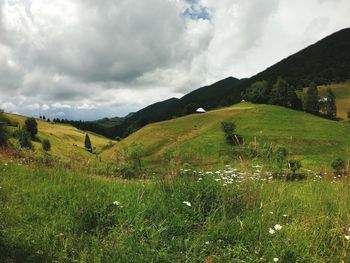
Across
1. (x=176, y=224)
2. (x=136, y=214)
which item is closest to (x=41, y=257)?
(x=136, y=214)

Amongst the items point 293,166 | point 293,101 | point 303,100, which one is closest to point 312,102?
point 303,100

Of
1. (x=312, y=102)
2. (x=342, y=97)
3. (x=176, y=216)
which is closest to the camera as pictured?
(x=176, y=216)

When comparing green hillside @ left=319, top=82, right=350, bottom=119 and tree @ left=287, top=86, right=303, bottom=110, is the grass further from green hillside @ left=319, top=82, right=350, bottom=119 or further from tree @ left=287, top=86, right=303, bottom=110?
green hillside @ left=319, top=82, right=350, bottom=119

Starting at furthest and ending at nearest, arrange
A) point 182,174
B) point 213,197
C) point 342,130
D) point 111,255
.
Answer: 1. point 342,130
2. point 182,174
3. point 213,197
4. point 111,255

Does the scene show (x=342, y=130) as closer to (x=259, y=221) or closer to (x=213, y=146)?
(x=213, y=146)

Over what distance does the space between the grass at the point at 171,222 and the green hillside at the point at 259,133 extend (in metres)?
72.6

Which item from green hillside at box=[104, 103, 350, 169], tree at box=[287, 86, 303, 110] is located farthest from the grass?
tree at box=[287, 86, 303, 110]

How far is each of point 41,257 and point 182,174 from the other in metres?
3.36

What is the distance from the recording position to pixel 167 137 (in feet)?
361

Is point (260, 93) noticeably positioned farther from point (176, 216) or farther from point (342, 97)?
point (176, 216)

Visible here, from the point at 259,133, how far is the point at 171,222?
3741 inches

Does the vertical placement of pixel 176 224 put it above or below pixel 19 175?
below

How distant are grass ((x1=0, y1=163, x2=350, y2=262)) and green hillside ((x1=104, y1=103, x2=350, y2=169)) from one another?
72.6m

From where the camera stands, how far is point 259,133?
9756 cm
